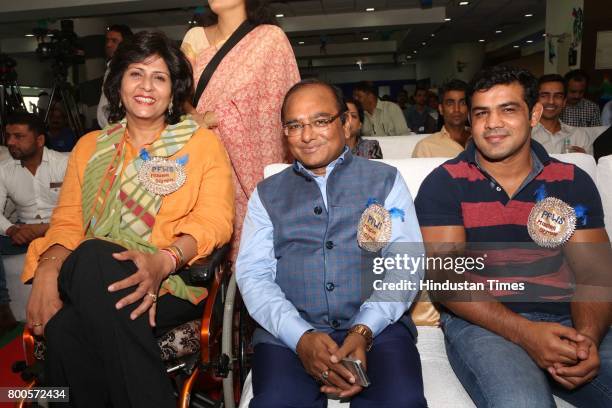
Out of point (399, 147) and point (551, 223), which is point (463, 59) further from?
point (551, 223)

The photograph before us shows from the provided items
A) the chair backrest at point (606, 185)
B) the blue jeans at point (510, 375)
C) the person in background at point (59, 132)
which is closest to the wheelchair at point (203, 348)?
the blue jeans at point (510, 375)

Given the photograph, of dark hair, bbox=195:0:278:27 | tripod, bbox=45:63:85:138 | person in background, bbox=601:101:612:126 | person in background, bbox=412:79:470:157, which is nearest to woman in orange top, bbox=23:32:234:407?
dark hair, bbox=195:0:278:27

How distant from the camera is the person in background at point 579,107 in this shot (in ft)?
16.7

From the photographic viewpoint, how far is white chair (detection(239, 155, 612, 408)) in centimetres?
142

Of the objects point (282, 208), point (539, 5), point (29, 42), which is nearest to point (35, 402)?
point (282, 208)

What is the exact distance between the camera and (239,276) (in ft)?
5.33

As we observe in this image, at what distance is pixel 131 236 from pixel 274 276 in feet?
1.61

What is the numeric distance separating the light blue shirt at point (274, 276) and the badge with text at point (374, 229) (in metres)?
0.03

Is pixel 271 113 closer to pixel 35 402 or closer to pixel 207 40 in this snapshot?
pixel 207 40

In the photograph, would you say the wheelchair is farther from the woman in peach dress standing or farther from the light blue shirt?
the woman in peach dress standing

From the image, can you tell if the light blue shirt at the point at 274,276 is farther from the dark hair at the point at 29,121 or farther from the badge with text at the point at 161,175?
the dark hair at the point at 29,121

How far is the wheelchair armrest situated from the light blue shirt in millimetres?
88

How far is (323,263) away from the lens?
1.55m

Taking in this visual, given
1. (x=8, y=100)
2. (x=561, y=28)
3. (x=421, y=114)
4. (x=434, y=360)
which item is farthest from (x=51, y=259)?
(x=561, y=28)
